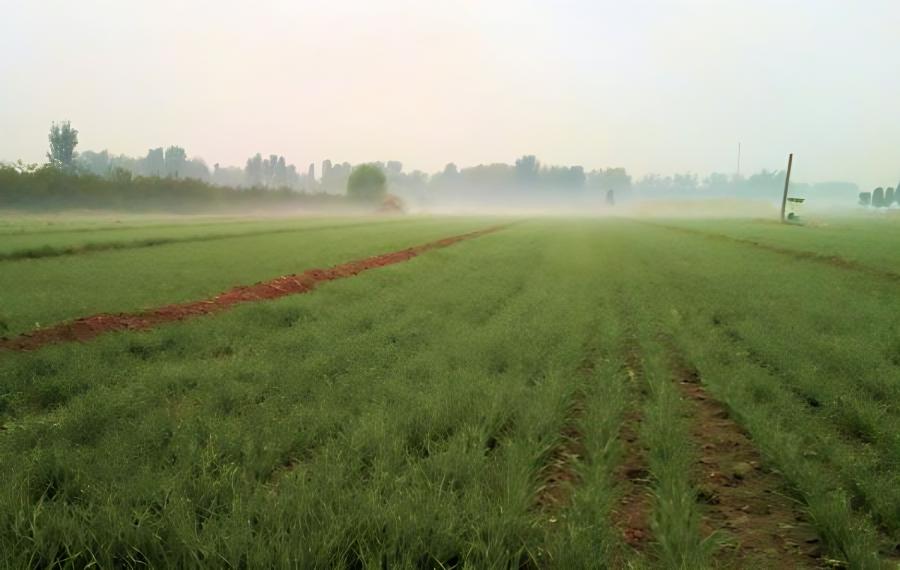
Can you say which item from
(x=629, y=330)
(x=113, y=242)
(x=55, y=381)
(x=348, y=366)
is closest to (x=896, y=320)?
(x=629, y=330)

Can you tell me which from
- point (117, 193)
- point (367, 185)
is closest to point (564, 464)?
point (117, 193)

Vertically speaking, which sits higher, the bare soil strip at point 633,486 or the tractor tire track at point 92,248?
the bare soil strip at point 633,486

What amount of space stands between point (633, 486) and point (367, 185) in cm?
13398

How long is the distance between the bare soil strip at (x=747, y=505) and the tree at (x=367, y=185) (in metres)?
131

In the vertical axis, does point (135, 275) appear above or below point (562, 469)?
below

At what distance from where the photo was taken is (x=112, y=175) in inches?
2825

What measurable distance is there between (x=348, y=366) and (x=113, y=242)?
23.5m

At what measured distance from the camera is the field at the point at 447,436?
3.11m

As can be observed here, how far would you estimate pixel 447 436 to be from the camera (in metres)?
4.78

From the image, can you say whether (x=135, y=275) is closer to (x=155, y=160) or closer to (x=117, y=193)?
(x=117, y=193)

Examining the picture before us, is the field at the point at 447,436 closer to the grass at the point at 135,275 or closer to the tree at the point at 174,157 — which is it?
the grass at the point at 135,275

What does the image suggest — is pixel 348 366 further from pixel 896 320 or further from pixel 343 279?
pixel 896 320

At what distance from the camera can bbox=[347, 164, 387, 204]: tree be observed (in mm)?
132500

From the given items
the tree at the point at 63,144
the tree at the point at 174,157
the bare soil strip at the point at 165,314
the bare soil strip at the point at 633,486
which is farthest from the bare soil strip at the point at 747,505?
the tree at the point at 174,157
